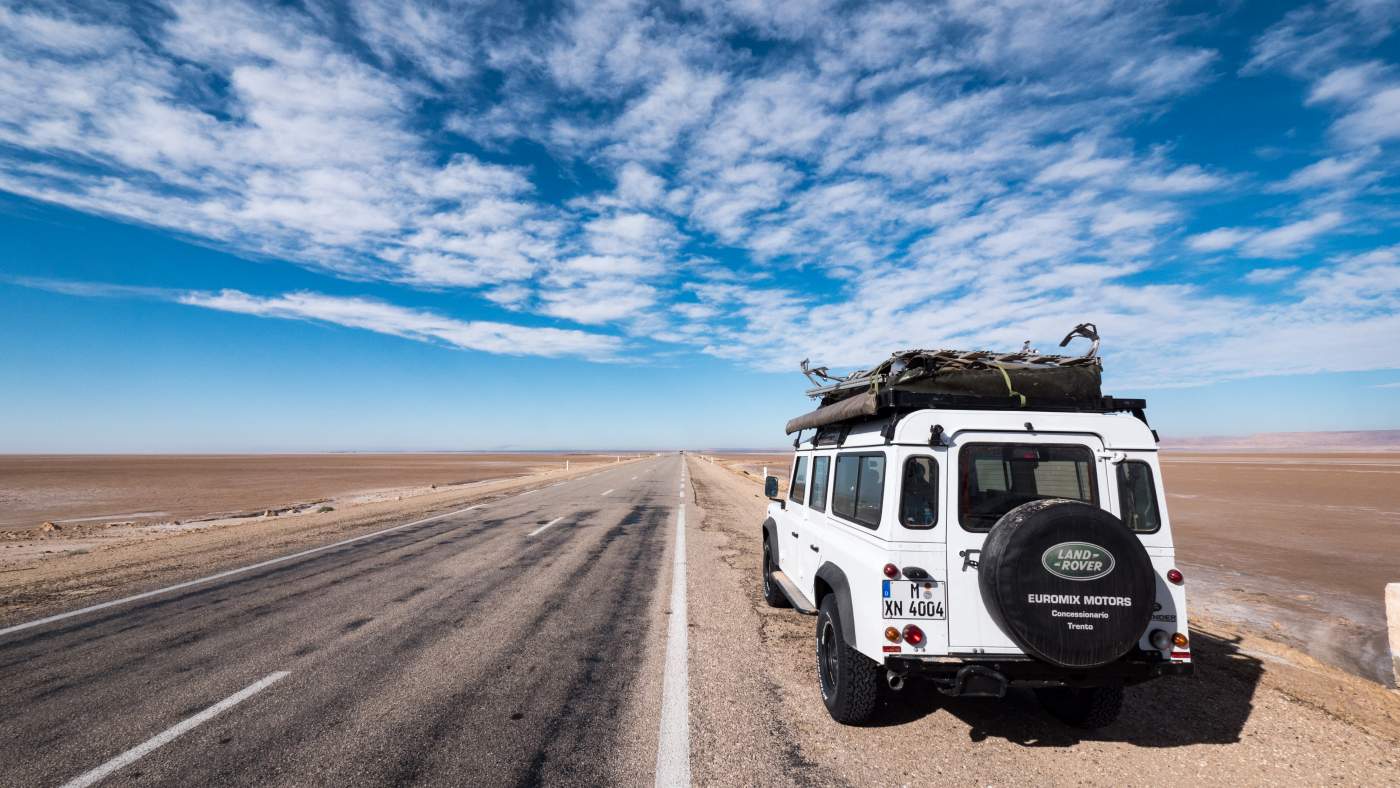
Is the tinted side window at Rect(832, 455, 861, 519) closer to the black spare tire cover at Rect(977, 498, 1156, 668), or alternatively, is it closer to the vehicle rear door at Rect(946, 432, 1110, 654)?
the vehicle rear door at Rect(946, 432, 1110, 654)

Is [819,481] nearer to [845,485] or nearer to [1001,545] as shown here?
[845,485]

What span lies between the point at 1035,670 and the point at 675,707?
8.21ft

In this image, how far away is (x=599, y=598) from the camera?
24.7ft

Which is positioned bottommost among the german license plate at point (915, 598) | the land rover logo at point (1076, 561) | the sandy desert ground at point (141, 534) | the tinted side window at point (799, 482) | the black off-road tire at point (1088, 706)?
the sandy desert ground at point (141, 534)

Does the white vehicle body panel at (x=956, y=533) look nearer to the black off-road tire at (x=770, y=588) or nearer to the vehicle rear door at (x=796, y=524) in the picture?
the vehicle rear door at (x=796, y=524)

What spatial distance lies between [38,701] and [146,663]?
753 millimetres

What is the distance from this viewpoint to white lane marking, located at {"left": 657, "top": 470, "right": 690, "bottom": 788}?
11.6ft

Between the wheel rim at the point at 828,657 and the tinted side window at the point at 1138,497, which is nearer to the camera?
the tinted side window at the point at 1138,497

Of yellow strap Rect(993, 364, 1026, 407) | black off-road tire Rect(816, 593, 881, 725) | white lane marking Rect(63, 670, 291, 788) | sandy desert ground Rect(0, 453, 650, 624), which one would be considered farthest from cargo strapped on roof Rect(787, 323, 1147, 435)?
sandy desert ground Rect(0, 453, 650, 624)

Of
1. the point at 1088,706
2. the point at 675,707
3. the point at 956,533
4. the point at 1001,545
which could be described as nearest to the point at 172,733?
the point at 675,707

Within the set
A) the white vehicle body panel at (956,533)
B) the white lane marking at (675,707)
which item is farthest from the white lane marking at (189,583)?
the white vehicle body panel at (956,533)

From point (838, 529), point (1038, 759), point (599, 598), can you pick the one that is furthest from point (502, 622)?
point (1038, 759)

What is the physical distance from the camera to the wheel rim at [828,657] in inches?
175

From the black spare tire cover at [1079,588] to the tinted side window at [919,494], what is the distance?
548mm
